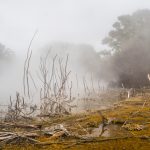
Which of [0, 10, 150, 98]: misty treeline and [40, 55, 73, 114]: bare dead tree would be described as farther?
[0, 10, 150, 98]: misty treeline

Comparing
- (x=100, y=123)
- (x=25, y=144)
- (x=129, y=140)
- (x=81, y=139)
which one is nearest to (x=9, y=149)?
(x=25, y=144)

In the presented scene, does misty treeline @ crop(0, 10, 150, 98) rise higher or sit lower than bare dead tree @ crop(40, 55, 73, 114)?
higher

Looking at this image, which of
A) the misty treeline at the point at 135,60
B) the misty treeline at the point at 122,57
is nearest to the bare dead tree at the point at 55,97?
the misty treeline at the point at 122,57

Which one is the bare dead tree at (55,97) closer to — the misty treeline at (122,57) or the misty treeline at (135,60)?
the misty treeline at (122,57)

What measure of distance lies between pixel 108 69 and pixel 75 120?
29.3 m

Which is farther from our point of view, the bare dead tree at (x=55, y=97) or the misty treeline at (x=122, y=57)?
the misty treeline at (x=122, y=57)

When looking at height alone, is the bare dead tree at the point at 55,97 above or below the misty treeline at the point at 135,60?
below

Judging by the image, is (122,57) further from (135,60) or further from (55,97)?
(55,97)

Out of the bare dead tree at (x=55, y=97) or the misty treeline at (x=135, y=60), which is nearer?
the bare dead tree at (x=55, y=97)

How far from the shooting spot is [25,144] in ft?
27.5

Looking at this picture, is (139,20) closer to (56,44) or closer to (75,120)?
(56,44)

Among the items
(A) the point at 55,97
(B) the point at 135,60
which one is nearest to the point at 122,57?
(B) the point at 135,60

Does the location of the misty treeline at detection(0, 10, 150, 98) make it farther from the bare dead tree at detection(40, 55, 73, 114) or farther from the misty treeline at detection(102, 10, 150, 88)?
the bare dead tree at detection(40, 55, 73, 114)

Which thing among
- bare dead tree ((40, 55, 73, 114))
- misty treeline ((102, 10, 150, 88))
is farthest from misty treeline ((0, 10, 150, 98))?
bare dead tree ((40, 55, 73, 114))
